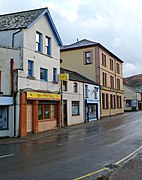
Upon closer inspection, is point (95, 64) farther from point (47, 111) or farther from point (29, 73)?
point (29, 73)

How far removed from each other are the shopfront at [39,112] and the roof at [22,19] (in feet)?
19.6

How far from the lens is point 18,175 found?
798cm

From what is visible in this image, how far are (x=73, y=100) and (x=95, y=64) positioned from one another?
A: 38.3 feet

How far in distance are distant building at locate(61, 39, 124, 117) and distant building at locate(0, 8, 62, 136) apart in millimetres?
13522

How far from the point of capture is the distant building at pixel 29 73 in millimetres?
21250

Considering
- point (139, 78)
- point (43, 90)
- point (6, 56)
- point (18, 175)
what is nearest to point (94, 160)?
point (18, 175)

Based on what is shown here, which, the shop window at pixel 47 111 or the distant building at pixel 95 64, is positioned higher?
the distant building at pixel 95 64

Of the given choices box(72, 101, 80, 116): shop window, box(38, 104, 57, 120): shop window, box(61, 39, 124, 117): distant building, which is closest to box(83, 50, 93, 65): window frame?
box(61, 39, 124, 117): distant building

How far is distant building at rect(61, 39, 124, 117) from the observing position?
41.3m

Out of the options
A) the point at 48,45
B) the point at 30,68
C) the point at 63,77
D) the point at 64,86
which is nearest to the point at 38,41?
the point at 48,45

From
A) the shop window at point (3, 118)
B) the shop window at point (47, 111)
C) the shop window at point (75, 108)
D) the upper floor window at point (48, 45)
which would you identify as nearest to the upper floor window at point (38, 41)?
the upper floor window at point (48, 45)

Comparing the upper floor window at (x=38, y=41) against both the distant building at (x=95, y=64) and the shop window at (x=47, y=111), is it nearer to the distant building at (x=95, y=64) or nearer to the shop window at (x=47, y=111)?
the shop window at (x=47, y=111)

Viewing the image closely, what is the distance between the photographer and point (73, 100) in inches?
1230

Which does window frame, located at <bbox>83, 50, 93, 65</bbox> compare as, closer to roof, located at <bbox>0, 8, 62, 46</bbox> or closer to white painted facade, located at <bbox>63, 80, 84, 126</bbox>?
white painted facade, located at <bbox>63, 80, 84, 126</bbox>
